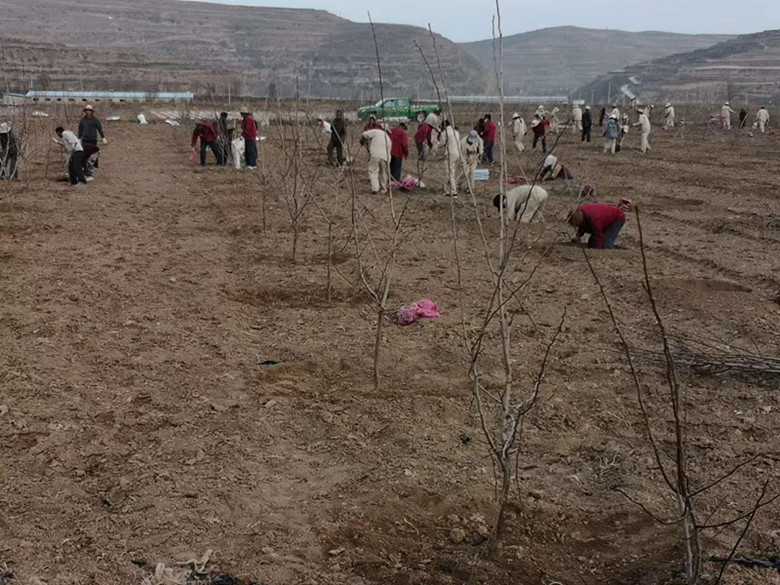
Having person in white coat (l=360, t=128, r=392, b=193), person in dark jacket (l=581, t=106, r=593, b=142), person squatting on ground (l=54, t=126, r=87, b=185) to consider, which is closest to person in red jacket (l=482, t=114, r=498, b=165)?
person in white coat (l=360, t=128, r=392, b=193)

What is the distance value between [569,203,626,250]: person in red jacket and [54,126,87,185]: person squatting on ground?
24.0 ft

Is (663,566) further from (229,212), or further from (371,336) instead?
(229,212)

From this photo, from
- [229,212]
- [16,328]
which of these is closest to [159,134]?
[229,212]

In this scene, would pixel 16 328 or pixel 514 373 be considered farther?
pixel 16 328

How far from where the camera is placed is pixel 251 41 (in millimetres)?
96062

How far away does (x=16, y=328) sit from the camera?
16.7ft

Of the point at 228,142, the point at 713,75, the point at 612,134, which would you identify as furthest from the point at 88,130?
the point at 713,75

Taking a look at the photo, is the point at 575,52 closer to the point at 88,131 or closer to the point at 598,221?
the point at 88,131

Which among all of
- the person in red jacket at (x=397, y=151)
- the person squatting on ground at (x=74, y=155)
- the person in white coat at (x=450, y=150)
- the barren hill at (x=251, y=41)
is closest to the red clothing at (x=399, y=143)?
the person in red jacket at (x=397, y=151)

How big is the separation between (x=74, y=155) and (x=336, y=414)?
8.83 metres

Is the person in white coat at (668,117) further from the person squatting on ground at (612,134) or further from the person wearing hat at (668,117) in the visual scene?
the person squatting on ground at (612,134)

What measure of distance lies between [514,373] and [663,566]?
75.0 inches

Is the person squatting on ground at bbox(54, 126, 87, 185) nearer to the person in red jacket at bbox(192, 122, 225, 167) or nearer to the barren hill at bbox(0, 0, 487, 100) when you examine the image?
the person in red jacket at bbox(192, 122, 225, 167)

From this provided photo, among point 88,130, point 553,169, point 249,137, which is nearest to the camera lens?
point 553,169
